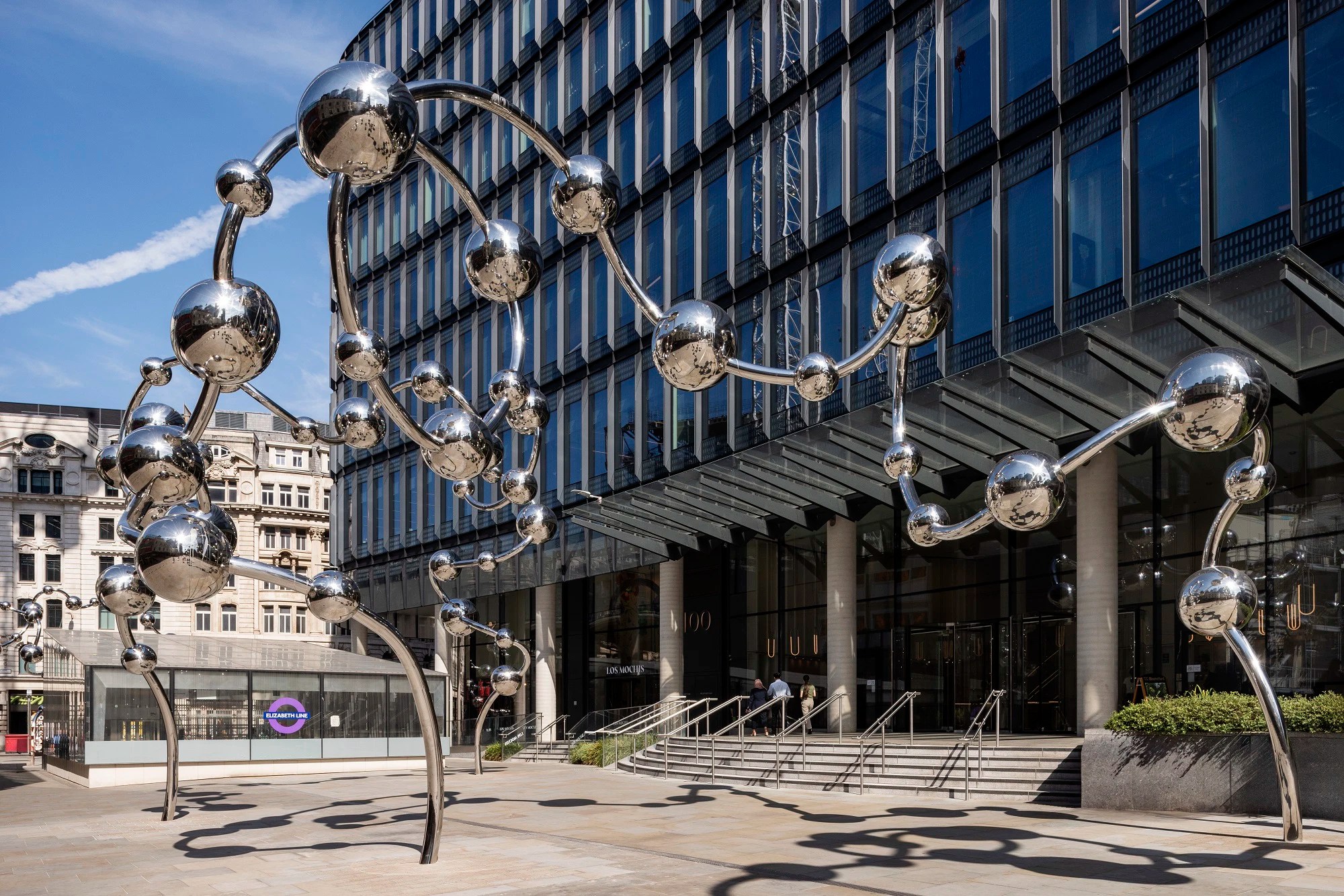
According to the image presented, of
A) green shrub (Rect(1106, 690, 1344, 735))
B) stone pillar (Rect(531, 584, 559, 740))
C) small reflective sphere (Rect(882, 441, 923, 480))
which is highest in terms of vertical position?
small reflective sphere (Rect(882, 441, 923, 480))

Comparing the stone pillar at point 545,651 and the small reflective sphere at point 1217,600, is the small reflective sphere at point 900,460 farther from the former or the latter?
the stone pillar at point 545,651

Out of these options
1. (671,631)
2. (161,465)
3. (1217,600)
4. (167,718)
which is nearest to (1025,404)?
(1217,600)

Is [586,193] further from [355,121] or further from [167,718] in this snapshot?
[167,718]

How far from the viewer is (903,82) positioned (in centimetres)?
2839

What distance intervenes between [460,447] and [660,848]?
Result: 7.51 metres

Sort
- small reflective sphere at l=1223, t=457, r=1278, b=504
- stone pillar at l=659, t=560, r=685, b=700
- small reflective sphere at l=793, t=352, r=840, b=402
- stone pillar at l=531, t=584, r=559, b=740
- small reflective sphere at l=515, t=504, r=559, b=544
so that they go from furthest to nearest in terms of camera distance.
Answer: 1. stone pillar at l=531, t=584, r=559, b=740
2. stone pillar at l=659, t=560, r=685, b=700
3. small reflective sphere at l=515, t=504, r=559, b=544
4. small reflective sphere at l=1223, t=457, r=1278, b=504
5. small reflective sphere at l=793, t=352, r=840, b=402

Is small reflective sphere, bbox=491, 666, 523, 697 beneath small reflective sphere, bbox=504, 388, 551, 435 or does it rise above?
beneath

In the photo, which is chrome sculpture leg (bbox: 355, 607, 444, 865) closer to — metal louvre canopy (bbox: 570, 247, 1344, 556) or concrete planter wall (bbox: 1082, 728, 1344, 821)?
concrete planter wall (bbox: 1082, 728, 1344, 821)

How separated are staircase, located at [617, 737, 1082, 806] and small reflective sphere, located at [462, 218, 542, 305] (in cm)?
1390

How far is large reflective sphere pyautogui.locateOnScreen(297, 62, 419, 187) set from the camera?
6734 mm

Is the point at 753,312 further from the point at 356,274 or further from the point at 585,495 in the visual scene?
the point at 356,274

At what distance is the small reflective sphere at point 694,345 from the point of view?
26.4 feet

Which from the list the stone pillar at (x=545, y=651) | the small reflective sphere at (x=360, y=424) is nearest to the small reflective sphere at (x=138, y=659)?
the small reflective sphere at (x=360, y=424)

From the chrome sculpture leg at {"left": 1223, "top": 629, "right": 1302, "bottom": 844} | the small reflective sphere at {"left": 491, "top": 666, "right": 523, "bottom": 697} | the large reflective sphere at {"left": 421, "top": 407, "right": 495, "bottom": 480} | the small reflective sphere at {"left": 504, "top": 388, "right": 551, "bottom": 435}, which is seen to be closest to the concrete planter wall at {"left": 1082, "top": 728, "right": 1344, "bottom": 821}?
the chrome sculpture leg at {"left": 1223, "top": 629, "right": 1302, "bottom": 844}
